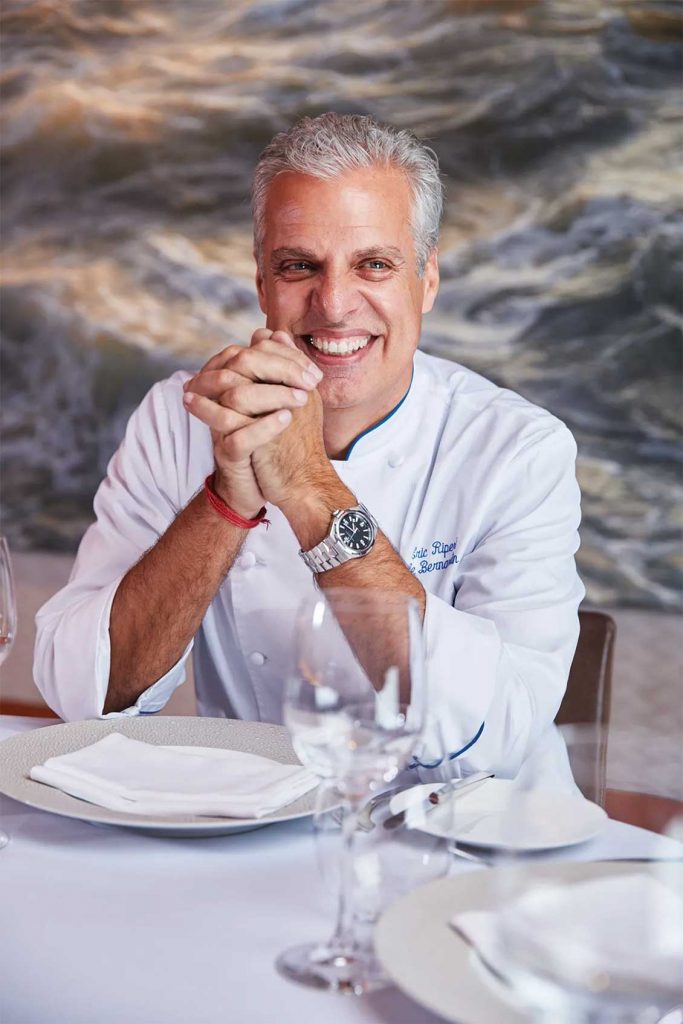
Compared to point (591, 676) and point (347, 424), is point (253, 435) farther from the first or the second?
point (591, 676)

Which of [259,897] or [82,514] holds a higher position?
[82,514]

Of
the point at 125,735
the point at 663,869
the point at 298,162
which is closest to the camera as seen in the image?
the point at 663,869

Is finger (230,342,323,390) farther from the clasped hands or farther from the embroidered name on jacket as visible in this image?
the embroidered name on jacket

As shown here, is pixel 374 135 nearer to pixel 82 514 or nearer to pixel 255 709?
pixel 255 709

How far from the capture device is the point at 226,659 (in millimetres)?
1722

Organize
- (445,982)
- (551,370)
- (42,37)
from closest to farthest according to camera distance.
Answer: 1. (445,982)
2. (551,370)
3. (42,37)

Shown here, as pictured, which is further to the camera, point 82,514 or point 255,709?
point 82,514

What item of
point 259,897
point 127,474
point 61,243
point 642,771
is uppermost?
point 61,243

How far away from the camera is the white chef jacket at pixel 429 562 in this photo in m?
1.29

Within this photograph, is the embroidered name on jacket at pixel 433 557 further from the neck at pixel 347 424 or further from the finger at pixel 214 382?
the finger at pixel 214 382

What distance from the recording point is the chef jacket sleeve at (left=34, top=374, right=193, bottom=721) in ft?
4.61

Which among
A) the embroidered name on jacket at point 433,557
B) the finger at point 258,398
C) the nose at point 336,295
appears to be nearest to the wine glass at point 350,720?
the finger at point 258,398

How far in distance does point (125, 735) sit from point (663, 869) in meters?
0.75

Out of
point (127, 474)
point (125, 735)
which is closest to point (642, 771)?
point (125, 735)
